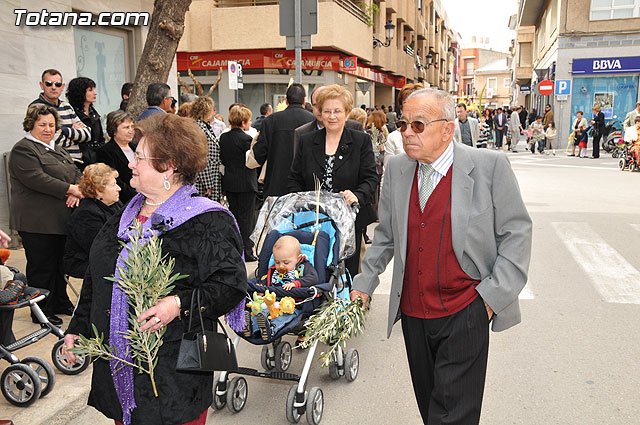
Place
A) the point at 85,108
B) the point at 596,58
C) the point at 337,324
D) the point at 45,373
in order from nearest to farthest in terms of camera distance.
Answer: the point at 337,324
the point at 45,373
the point at 85,108
the point at 596,58

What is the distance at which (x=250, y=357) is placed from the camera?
5.18 m

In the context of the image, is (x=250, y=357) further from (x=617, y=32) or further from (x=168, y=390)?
(x=617, y=32)

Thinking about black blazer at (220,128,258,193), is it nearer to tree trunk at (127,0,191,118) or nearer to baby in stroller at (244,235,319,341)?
tree trunk at (127,0,191,118)

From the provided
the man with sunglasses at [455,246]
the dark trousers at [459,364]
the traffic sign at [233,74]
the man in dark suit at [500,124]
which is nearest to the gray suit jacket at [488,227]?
the man with sunglasses at [455,246]

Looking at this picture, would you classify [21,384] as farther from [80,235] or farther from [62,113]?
[62,113]

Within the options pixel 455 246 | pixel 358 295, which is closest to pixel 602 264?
pixel 358 295

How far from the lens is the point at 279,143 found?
671 cm

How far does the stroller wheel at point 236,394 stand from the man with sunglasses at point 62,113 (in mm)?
3596

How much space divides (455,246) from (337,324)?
1053 millimetres

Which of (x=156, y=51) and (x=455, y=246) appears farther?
(x=156, y=51)

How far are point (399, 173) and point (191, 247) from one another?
1169 millimetres

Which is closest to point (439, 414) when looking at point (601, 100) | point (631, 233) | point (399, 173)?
point (399, 173)

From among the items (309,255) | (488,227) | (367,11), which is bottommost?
(309,255)

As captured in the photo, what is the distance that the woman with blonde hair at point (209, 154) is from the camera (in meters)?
7.16
